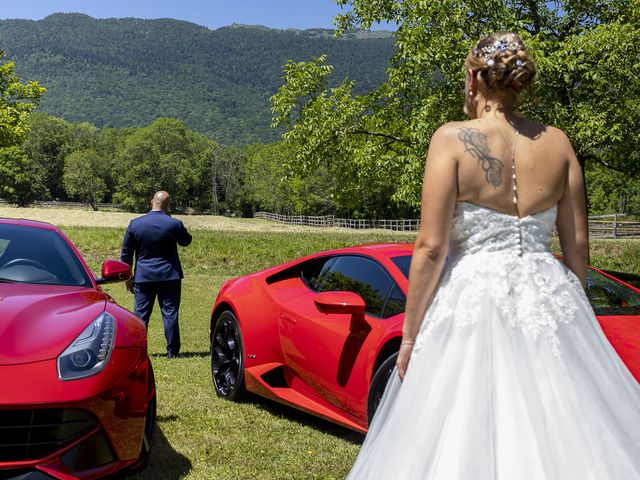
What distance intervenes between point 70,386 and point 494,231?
2203 millimetres

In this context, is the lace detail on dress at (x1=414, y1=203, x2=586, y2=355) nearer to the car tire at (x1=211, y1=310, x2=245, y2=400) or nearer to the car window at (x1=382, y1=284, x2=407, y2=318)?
the car window at (x1=382, y1=284, x2=407, y2=318)

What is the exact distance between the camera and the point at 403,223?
230 ft

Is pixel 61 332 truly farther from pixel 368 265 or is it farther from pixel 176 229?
pixel 176 229

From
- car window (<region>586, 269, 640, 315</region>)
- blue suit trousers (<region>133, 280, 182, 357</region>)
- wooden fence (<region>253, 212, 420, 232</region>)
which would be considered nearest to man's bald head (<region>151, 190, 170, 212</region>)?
blue suit trousers (<region>133, 280, 182, 357</region>)

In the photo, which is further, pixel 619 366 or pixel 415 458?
pixel 619 366

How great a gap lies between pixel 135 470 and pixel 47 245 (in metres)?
1.95

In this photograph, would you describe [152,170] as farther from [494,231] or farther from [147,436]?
[494,231]

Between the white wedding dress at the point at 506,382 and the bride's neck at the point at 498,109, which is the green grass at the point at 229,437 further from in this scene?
the bride's neck at the point at 498,109

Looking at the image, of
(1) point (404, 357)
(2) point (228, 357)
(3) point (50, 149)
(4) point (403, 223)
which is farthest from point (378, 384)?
(3) point (50, 149)

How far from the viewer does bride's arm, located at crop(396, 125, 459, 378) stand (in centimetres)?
262

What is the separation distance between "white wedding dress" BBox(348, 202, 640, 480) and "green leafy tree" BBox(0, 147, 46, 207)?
103m

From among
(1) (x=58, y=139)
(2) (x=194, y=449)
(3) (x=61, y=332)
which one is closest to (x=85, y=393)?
(3) (x=61, y=332)

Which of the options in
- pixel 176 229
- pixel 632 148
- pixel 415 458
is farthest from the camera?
pixel 632 148

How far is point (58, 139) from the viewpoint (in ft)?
380
